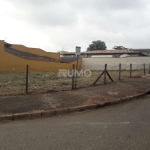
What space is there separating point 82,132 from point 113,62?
32.2 meters

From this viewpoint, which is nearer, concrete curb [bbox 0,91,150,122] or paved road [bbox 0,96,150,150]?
paved road [bbox 0,96,150,150]

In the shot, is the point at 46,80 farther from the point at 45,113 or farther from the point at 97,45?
the point at 97,45

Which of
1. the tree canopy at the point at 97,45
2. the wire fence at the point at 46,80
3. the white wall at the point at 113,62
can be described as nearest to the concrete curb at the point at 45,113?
the wire fence at the point at 46,80

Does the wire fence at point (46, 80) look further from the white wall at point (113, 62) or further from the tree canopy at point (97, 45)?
the tree canopy at point (97, 45)

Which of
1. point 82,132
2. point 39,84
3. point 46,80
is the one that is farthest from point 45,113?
point 46,80

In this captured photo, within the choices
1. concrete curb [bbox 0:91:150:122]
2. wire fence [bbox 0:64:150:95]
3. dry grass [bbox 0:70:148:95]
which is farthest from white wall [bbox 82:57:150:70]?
concrete curb [bbox 0:91:150:122]

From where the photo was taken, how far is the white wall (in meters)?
32.1

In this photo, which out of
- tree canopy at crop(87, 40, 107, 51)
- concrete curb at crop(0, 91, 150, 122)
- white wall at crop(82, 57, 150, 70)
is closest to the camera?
concrete curb at crop(0, 91, 150, 122)

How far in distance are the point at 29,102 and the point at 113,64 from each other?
3021 cm

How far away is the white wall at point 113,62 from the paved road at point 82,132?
27938mm

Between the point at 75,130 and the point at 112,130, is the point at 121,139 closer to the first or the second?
the point at 112,130

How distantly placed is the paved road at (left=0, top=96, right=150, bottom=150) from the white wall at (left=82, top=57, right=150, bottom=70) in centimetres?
2794

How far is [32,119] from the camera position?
5.01 metres

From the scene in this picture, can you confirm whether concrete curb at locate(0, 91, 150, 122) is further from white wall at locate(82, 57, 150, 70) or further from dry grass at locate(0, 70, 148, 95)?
white wall at locate(82, 57, 150, 70)
